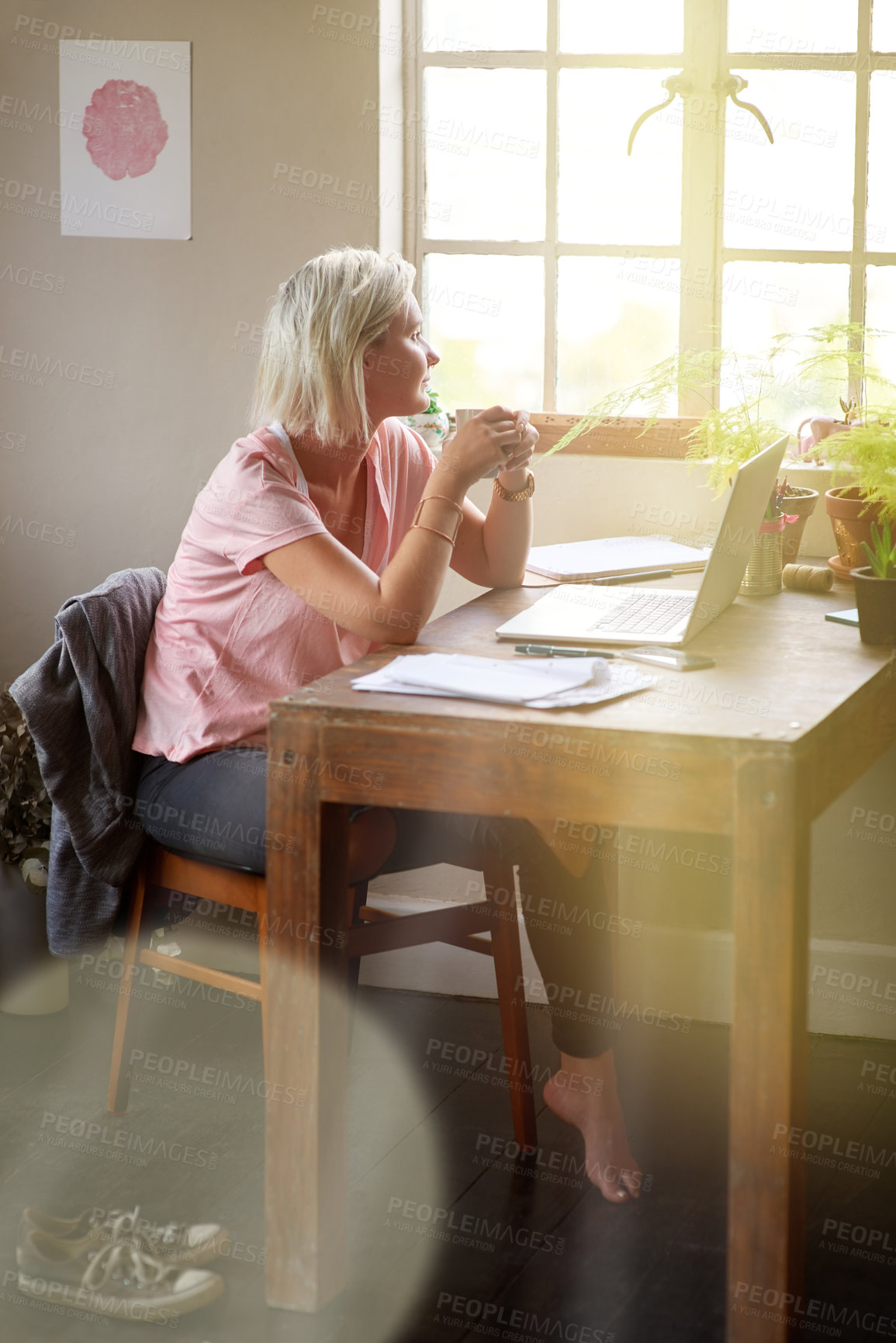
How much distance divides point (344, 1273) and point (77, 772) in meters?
0.78

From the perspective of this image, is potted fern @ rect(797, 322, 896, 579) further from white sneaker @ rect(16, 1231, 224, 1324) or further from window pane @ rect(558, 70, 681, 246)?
white sneaker @ rect(16, 1231, 224, 1324)

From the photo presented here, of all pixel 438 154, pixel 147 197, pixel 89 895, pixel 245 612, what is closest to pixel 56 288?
pixel 147 197

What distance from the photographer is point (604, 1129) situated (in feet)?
6.35

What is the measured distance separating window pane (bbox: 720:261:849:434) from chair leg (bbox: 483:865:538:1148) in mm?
1149

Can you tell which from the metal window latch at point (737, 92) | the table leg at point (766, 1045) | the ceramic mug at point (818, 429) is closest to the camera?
the table leg at point (766, 1045)

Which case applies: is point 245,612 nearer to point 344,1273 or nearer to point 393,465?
point 393,465

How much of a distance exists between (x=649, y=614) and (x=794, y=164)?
120cm

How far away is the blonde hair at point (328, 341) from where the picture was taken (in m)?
1.95

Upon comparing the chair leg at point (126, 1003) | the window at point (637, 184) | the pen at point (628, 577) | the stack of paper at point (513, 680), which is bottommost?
the chair leg at point (126, 1003)

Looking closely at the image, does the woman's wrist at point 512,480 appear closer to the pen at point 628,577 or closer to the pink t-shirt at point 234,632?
the pen at point 628,577

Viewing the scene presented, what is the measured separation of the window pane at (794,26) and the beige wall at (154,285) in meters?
0.72

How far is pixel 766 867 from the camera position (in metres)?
1.31

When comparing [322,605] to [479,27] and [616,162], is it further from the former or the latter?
[479,27]

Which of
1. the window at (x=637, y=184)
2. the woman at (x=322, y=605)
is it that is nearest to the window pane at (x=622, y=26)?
the window at (x=637, y=184)
